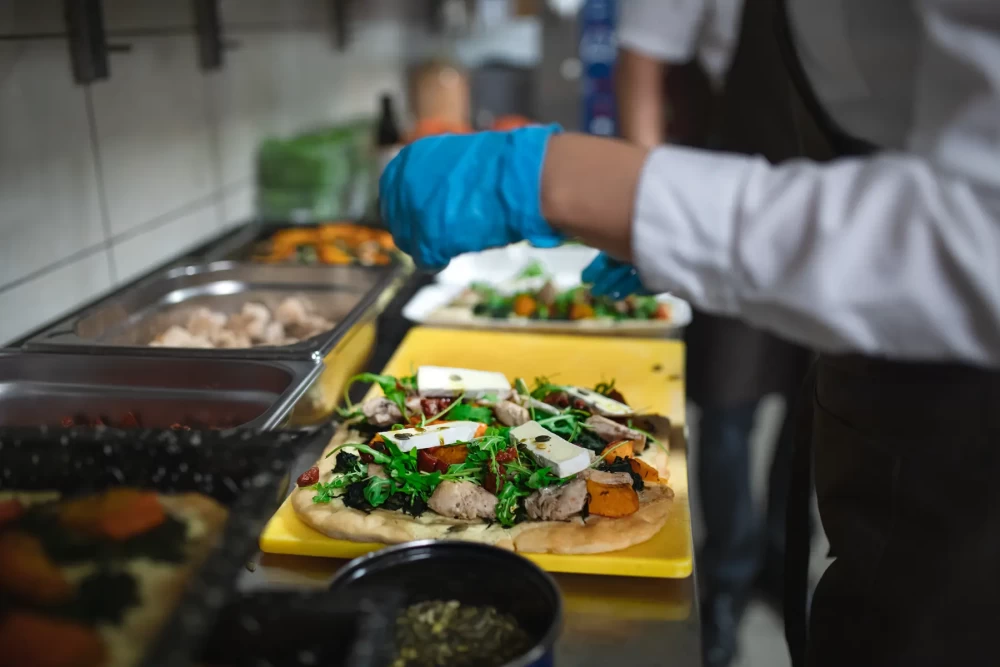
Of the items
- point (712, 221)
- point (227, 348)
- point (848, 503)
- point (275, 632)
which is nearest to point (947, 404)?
point (848, 503)

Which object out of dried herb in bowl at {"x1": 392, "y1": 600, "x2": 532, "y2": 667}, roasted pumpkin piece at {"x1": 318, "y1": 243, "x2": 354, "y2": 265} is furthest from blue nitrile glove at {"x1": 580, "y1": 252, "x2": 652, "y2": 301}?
roasted pumpkin piece at {"x1": 318, "y1": 243, "x2": 354, "y2": 265}

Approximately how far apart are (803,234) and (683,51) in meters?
1.31

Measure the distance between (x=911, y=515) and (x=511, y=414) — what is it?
1.55 ft

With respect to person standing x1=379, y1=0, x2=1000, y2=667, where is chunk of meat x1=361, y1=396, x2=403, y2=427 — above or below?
below

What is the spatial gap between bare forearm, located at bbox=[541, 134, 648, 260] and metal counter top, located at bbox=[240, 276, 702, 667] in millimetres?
323

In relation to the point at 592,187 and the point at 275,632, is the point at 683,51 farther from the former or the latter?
the point at 275,632

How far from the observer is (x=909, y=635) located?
82 centimetres

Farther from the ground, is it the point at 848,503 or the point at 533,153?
the point at 533,153

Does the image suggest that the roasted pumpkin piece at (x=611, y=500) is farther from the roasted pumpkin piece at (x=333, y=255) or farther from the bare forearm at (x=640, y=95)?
the bare forearm at (x=640, y=95)

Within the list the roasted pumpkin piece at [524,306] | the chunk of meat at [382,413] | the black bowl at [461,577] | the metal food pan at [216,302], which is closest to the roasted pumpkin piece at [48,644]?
the black bowl at [461,577]

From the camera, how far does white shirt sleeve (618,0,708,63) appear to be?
179cm

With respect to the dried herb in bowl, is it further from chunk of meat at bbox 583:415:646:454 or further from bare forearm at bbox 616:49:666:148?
bare forearm at bbox 616:49:666:148

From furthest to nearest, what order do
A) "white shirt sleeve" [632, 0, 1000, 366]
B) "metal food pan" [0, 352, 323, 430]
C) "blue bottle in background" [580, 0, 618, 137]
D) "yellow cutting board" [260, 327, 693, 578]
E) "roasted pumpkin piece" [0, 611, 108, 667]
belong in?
"blue bottle in background" [580, 0, 618, 137]
"metal food pan" [0, 352, 323, 430]
"yellow cutting board" [260, 327, 693, 578]
"white shirt sleeve" [632, 0, 1000, 366]
"roasted pumpkin piece" [0, 611, 108, 667]

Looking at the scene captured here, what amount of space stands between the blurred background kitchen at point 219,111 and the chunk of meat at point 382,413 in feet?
1.96
